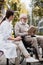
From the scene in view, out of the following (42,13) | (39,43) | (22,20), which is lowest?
(42,13)

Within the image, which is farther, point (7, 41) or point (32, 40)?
point (32, 40)

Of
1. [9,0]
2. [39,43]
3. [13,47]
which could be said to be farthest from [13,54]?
[9,0]

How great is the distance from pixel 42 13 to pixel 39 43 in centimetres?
739

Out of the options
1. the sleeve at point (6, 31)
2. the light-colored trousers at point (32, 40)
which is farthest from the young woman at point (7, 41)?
the light-colored trousers at point (32, 40)

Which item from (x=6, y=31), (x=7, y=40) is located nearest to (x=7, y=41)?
(x=7, y=40)

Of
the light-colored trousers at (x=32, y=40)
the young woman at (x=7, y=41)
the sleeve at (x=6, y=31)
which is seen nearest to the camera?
the young woman at (x=7, y=41)

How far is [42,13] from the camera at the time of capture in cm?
1397

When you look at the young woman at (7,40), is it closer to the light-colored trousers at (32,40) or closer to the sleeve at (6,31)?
the sleeve at (6,31)

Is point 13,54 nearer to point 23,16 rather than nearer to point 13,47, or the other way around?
point 13,47

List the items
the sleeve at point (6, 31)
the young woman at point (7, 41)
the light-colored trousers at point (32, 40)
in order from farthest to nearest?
the light-colored trousers at point (32, 40) → the sleeve at point (6, 31) → the young woman at point (7, 41)

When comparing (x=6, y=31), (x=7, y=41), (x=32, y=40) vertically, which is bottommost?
(x=32, y=40)

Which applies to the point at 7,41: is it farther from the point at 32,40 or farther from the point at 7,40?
the point at 32,40

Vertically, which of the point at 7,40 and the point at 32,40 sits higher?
the point at 7,40

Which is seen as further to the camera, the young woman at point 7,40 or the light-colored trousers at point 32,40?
the light-colored trousers at point 32,40
